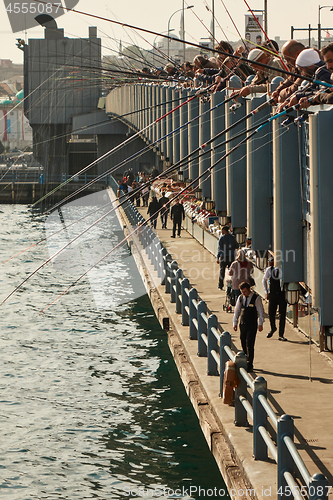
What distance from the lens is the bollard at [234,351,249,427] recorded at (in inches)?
373

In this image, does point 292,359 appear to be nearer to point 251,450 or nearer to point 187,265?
point 251,450

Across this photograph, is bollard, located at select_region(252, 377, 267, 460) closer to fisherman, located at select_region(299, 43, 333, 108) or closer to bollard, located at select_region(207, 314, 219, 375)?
bollard, located at select_region(207, 314, 219, 375)

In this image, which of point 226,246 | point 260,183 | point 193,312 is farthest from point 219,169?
point 193,312

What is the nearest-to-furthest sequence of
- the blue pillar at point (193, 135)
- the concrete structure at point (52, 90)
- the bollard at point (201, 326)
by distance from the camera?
the bollard at point (201, 326) < the blue pillar at point (193, 135) < the concrete structure at point (52, 90)

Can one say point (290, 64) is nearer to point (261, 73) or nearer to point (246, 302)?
point (261, 73)

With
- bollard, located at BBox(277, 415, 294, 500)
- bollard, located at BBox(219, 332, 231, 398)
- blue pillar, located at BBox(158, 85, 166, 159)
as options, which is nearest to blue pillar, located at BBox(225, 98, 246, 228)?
bollard, located at BBox(219, 332, 231, 398)

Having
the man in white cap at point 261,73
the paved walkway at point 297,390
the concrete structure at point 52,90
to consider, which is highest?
the concrete structure at point 52,90

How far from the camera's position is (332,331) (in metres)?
11.3

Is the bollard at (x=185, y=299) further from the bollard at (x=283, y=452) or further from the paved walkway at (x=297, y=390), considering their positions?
the bollard at (x=283, y=452)

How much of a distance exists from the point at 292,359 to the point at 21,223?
47053mm

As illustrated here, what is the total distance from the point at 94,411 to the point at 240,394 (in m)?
6.51

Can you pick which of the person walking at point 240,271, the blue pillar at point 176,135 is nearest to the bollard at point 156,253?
the blue pillar at point 176,135

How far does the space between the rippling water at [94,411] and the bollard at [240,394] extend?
2.12 meters

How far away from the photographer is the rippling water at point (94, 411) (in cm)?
1200
